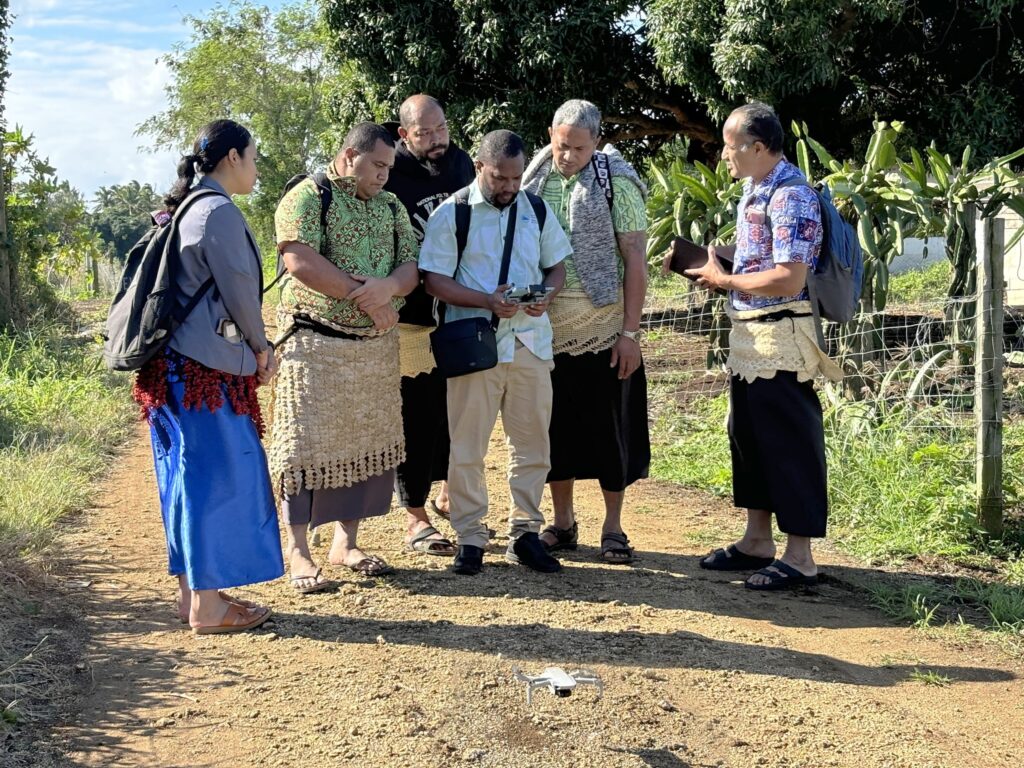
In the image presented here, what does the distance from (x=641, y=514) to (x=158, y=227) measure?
309 cm

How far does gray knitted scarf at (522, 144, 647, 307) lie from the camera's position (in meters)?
4.80

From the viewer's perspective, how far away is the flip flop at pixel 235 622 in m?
4.02

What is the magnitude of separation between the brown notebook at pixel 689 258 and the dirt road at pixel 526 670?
1.36m

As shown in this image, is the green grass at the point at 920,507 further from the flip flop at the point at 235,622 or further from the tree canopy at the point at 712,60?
the tree canopy at the point at 712,60

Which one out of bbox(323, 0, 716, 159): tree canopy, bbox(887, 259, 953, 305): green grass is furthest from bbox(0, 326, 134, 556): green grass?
bbox(887, 259, 953, 305): green grass

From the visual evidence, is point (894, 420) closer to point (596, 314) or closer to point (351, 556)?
point (596, 314)

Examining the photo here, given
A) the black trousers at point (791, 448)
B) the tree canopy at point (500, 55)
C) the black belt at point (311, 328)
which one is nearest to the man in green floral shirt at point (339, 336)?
the black belt at point (311, 328)

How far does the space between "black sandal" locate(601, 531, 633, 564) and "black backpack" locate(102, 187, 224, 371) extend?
218 cm

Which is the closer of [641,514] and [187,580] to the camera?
[187,580]

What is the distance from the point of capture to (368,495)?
4.72m

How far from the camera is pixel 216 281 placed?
3812 mm

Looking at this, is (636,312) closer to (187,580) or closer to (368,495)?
(368,495)

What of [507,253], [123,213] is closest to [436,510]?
[507,253]

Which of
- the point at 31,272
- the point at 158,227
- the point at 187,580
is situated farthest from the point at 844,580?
the point at 31,272
